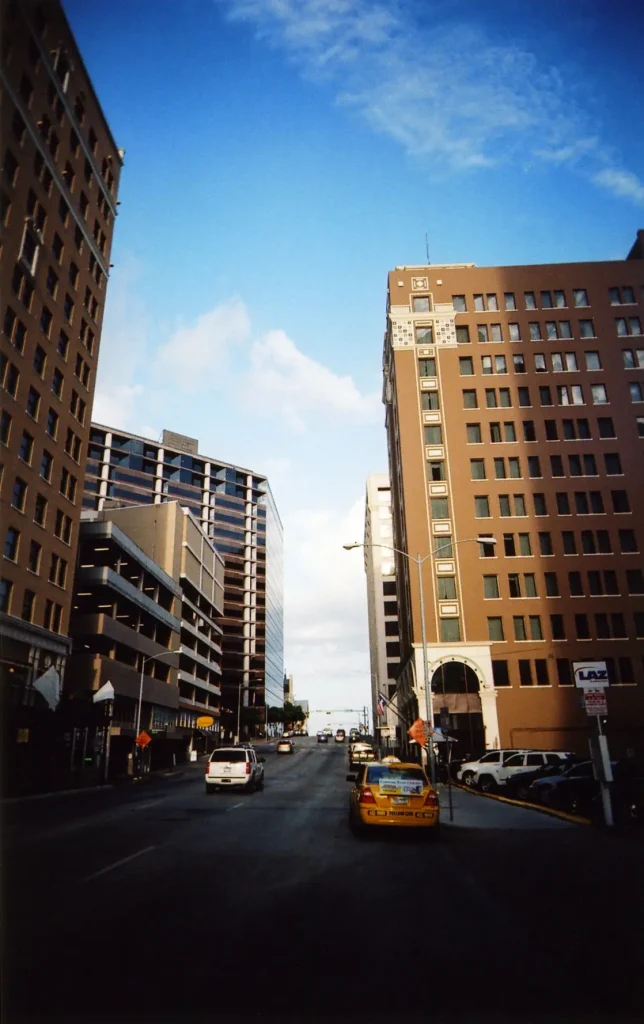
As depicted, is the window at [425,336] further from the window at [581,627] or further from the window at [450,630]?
the window at [581,627]

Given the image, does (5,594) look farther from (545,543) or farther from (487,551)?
(545,543)

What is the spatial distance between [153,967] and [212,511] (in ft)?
446

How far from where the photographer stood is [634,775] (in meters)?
19.5

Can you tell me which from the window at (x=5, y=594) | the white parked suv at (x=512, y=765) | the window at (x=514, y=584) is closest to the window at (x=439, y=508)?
the window at (x=514, y=584)

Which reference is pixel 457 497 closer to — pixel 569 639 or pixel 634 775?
pixel 569 639

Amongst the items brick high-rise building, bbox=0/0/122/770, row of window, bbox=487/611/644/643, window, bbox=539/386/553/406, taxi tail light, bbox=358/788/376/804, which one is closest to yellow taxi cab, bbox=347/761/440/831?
taxi tail light, bbox=358/788/376/804

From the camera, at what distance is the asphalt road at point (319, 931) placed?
4672 mm

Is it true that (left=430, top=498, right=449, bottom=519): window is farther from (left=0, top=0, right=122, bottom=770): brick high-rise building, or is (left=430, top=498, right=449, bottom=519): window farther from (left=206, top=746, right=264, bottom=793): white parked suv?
(left=206, top=746, right=264, bottom=793): white parked suv

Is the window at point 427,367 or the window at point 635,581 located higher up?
the window at point 427,367

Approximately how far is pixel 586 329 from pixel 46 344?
4238 cm

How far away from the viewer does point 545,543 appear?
5125cm

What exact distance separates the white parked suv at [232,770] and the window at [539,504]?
31667 mm

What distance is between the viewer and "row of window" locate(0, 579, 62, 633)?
32438 mm

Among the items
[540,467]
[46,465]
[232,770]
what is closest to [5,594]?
[46,465]
